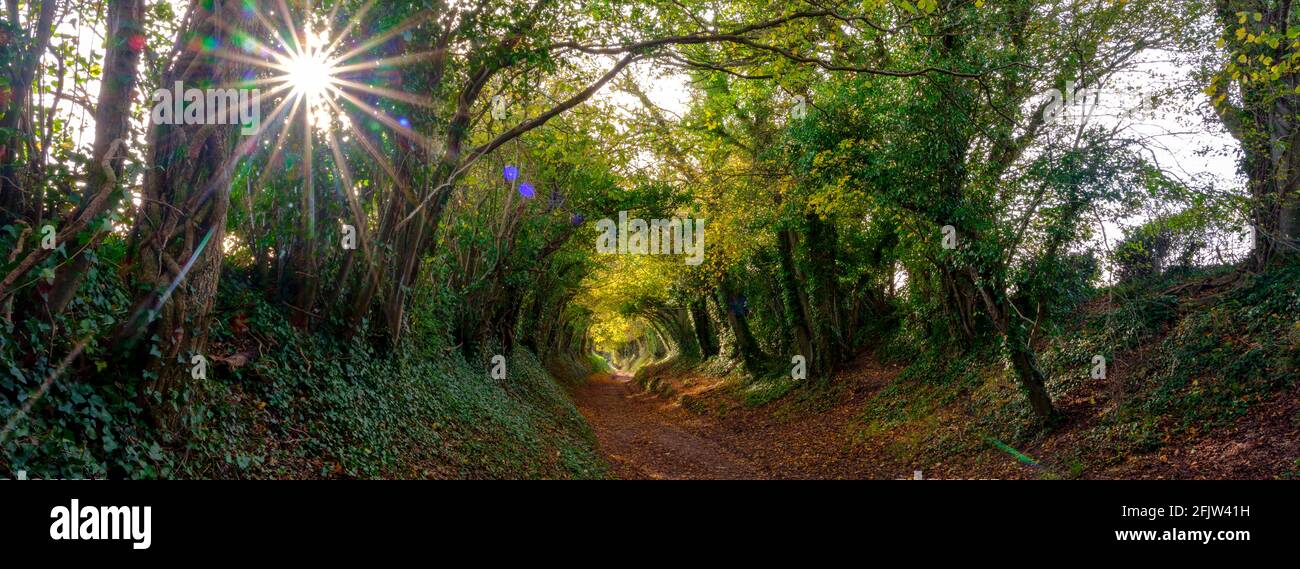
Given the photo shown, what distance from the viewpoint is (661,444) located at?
1605cm

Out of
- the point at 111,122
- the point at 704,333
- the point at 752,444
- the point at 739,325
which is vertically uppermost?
the point at 111,122

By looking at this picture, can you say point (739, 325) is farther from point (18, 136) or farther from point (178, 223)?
point (18, 136)

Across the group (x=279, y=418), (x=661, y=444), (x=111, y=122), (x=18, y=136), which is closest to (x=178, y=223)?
(x=111, y=122)

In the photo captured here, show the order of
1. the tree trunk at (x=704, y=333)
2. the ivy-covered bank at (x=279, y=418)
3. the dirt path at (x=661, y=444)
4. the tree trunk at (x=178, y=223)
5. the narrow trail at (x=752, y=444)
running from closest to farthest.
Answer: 1. the ivy-covered bank at (x=279, y=418)
2. the tree trunk at (x=178, y=223)
3. the narrow trail at (x=752, y=444)
4. the dirt path at (x=661, y=444)
5. the tree trunk at (x=704, y=333)

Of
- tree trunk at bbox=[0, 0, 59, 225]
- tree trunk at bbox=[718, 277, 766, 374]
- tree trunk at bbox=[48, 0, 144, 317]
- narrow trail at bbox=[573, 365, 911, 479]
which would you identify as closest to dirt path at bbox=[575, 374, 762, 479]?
narrow trail at bbox=[573, 365, 911, 479]

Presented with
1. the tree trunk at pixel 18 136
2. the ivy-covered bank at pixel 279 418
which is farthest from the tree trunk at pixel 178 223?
the tree trunk at pixel 18 136

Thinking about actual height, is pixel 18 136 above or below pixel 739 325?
above

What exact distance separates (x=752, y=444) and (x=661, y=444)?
232 cm

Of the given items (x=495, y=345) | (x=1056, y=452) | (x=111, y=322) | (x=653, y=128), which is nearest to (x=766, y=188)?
(x=653, y=128)

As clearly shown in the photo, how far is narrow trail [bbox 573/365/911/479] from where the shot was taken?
12.4 meters

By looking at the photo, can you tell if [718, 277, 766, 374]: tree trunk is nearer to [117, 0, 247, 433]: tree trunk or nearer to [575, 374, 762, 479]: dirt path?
[575, 374, 762, 479]: dirt path

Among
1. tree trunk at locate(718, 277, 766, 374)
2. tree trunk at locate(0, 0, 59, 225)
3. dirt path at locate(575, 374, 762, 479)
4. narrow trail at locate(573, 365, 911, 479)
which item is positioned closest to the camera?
tree trunk at locate(0, 0, 59, 225)

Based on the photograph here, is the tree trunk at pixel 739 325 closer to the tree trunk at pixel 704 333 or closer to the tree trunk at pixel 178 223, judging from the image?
the tree trunk at pixel 704 333

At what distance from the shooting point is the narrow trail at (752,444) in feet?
40.8
